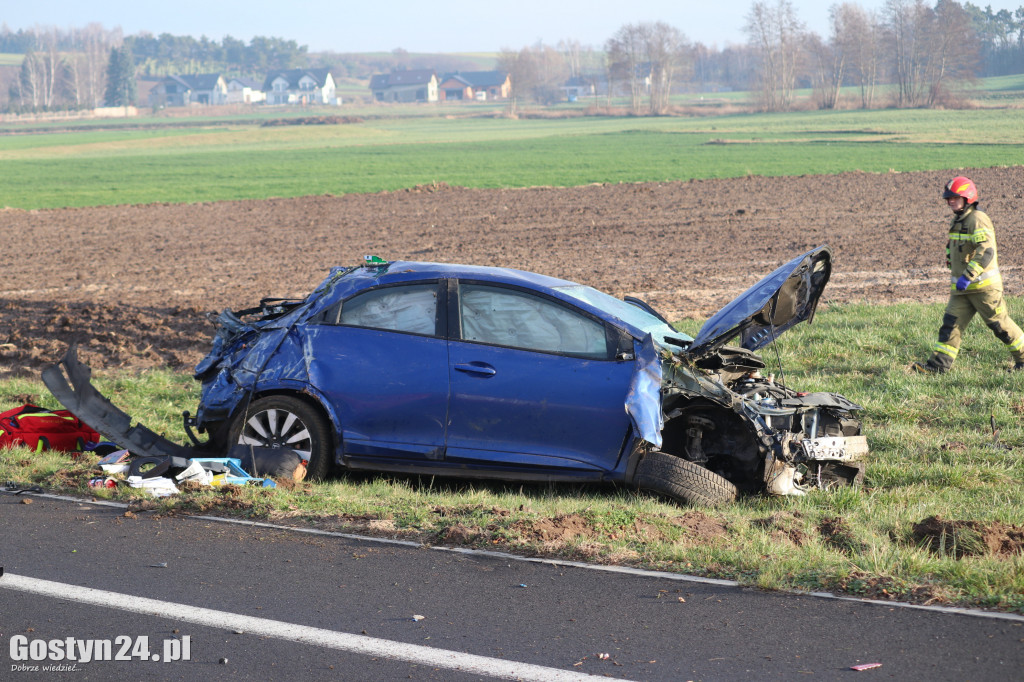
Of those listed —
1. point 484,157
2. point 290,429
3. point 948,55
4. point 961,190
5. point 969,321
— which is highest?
point 948,55

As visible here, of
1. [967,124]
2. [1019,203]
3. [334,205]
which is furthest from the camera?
[967,124]

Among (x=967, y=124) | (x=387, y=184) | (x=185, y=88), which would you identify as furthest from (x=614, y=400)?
(x=185, y=88)

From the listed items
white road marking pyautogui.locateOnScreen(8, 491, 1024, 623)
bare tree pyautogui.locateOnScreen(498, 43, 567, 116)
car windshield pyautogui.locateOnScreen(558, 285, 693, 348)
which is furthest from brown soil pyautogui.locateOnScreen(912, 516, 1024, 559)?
bare tree pyautogui.locateOnScreen(498, 43, 567, 116)

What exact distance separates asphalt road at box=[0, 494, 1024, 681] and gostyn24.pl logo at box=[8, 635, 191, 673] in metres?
0.02

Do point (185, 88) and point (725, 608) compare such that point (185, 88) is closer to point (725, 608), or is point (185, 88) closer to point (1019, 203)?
point (1019, 203)

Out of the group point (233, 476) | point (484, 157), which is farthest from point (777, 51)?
point (233, 476)

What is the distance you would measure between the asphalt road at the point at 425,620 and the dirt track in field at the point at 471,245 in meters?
6.84

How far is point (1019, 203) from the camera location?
84.4 feet

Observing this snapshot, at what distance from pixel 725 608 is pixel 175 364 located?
8.82 metres

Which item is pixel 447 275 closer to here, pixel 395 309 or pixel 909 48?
pixel 395 309

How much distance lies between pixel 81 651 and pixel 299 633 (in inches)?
38.1

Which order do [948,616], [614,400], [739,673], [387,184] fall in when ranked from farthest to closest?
1. [387,184]
2. [614,400]
3. [948,616]
4. [739,673]

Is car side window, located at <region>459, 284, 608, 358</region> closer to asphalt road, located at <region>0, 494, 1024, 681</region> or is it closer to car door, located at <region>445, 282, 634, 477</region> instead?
car door, located at <region>445, 282, 634, 477</region>

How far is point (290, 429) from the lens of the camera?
7.05 metres
